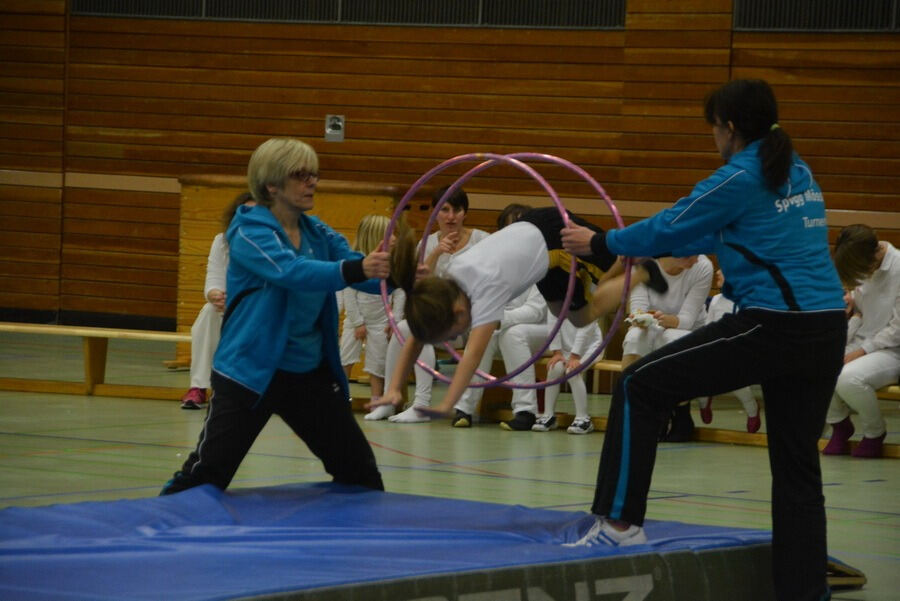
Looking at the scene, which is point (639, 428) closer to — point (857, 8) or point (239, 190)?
point (239, 190)

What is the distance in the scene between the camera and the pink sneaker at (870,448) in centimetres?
810

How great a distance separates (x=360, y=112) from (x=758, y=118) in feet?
31.2

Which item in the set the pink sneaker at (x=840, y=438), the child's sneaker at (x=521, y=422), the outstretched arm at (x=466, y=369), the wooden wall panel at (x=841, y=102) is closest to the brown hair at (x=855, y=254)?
the pink sneaker at (x=840, y=438)

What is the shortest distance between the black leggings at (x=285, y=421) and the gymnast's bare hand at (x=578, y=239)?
104cm

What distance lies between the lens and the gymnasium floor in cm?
611

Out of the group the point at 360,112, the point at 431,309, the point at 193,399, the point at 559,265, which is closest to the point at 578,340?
the point at 559,265

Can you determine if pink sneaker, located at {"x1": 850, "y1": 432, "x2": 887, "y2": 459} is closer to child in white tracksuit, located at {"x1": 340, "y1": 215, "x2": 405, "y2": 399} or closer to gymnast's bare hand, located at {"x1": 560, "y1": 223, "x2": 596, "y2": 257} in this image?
child in white tracksuit, located at {"x1": 340, "y1": 215, "x2": 405, "y2": 399}

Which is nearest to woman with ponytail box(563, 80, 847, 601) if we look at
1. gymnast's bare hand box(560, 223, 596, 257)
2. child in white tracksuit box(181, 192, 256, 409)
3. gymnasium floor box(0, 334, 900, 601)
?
gymnast's bare hand box(560, 223, 596, 257)

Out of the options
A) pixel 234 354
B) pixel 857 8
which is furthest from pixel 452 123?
pixel 234 354

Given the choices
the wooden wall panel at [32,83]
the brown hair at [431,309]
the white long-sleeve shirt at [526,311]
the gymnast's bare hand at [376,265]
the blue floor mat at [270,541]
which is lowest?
the blue floor mat at [270,541]

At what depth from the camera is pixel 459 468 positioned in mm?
7387

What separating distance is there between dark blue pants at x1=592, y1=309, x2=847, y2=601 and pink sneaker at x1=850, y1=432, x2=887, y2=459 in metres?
3.94

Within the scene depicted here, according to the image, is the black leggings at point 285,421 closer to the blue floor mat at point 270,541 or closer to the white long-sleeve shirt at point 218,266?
the blue floor mat at point 270,541

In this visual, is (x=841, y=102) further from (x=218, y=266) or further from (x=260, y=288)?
(x=260, y=288)
